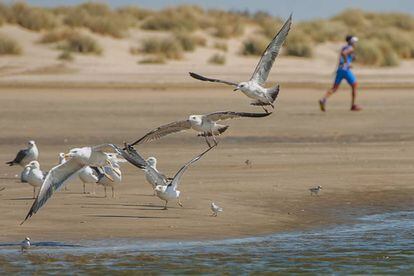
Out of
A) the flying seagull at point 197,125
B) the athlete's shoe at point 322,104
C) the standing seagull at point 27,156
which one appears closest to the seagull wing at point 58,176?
the flying seagull at point 197,125

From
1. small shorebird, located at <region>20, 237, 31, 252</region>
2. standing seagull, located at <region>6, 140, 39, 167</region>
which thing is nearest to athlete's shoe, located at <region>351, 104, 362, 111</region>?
standing seagull, located at <region>6, 140, 39, 167</region>

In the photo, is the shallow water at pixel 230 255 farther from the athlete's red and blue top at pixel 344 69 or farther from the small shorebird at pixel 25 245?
the athlete's red and blue top at pixel 344 69

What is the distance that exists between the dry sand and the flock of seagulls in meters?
0.26

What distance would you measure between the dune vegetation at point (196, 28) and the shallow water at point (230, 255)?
2956cm

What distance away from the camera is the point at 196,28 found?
52.3 meters

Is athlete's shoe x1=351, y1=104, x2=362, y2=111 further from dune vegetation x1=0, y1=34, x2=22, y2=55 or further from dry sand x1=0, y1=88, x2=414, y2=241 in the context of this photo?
dune vegetation x1=0, y1=34, x2=22, y2=55

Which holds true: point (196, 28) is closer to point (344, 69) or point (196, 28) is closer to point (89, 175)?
point (344, 69)

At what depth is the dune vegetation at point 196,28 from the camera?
4500cm

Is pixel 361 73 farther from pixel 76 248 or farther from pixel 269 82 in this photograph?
pixel 76 248

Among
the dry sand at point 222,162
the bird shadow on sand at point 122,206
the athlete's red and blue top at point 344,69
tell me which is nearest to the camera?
the dry sand at point 222,162

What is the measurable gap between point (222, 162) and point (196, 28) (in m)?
34.0

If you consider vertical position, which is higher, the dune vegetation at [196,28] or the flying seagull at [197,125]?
the flying seagull at [197,125]

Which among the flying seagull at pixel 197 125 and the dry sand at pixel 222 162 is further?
the flying seagull at pixel 197 125

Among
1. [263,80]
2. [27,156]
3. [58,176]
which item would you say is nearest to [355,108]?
[27,156]
